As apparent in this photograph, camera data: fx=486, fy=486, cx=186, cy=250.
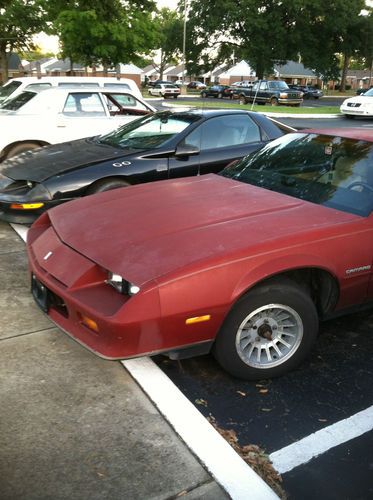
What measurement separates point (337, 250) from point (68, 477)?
198cm

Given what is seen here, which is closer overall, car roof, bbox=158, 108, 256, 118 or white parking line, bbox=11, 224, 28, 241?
white parking line, bbox=11, 224, 28, 241

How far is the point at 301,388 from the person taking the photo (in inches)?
118

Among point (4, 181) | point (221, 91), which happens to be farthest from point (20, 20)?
point (4, 181)

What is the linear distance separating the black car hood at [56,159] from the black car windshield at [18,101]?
2399 mm

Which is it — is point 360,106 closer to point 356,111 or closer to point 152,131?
point 356,111

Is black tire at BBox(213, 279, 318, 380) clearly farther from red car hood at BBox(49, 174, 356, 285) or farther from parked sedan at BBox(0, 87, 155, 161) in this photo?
parked sedan at BBox(0, 87, 155, 161)

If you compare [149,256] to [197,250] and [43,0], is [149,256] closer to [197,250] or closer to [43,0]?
[197,250]

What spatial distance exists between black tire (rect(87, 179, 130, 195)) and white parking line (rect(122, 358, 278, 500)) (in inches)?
105

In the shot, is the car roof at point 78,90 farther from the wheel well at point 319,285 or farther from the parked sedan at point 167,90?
the parked sedan at point 167,90

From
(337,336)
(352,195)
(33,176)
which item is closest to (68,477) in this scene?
(337,336)

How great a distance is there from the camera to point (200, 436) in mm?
2518

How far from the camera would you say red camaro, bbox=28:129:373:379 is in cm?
262

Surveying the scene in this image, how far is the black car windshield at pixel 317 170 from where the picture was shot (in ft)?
11.2

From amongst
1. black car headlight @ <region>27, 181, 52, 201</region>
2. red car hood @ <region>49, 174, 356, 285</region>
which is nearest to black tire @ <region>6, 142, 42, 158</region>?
black car headlight @ <region>27, 181, 52, 201</region>
